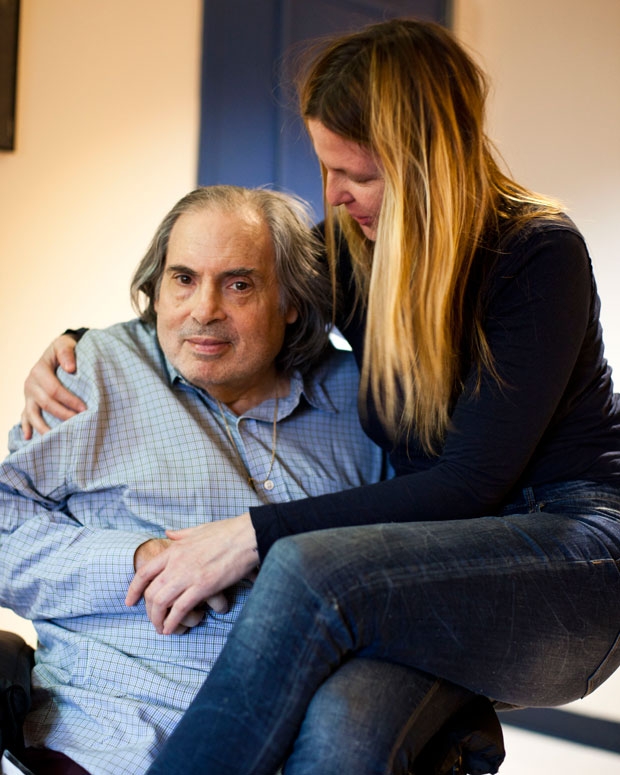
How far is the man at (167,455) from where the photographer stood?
5.16 ft

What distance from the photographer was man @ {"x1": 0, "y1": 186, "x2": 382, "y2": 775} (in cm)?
157

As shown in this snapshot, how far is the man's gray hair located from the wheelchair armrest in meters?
0.74

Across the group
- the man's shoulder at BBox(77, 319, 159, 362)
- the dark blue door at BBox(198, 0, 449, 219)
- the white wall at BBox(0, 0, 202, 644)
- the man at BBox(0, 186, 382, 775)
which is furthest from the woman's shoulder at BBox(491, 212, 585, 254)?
the white wall at BBox(0, 0, 202, 644)

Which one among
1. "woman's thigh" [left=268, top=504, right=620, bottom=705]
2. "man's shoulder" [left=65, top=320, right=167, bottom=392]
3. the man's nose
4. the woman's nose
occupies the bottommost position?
"woman's thigh" [left=268, top=504, right=620, bottom=705]

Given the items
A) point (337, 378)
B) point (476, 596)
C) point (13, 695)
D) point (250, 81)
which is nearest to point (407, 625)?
point (476, 596)

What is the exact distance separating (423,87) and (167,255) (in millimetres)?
653

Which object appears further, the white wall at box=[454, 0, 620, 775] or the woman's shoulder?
the white wall at box=[454, 0, 620, 775]

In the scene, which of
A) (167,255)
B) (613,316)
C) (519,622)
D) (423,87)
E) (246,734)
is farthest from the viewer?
(613,316)

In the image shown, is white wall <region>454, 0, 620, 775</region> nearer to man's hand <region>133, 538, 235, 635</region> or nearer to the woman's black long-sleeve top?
the woman's black long-sleeve top

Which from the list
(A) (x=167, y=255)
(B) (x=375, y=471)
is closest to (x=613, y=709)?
(B) (x=375, y=471)

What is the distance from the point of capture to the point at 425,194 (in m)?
1.48

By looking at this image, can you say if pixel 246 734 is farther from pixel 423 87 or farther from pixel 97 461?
pixel 423 87

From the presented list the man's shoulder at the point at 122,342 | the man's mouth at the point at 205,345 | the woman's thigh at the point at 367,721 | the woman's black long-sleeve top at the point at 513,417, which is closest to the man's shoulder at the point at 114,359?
Result: the man's shoulder at the point at 122,342

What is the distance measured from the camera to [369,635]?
120 centimetres
